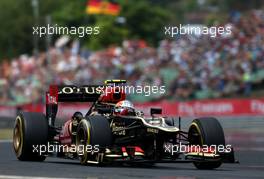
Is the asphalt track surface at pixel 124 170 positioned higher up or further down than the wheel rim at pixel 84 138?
further down

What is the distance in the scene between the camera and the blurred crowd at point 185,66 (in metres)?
32.9

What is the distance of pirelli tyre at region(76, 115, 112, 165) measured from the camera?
1298 cm

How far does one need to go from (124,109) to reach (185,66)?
20.7 meters

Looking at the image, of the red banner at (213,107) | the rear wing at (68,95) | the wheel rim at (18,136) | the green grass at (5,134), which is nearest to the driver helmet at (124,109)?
the rear wing at (68,95)

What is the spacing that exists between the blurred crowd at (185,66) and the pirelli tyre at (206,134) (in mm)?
18946

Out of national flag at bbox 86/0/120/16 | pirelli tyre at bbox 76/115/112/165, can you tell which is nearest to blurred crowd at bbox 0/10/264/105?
Answer: national flag at bbox 86/0/120/16

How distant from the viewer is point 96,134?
13.0 metres

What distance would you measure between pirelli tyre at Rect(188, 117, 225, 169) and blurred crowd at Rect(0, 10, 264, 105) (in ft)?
62.2

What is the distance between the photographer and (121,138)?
45.0 ft

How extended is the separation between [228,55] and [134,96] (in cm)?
682

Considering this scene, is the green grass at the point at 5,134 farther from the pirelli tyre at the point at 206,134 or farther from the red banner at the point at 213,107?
the pirelli tyre at the point at 206,134

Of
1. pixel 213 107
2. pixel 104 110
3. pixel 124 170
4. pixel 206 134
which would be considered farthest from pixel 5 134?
pixel 206 134

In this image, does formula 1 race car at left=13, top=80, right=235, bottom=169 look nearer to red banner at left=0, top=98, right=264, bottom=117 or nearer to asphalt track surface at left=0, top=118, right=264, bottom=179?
asphalt track surface at left=0, top=118, right=264, bottom=179

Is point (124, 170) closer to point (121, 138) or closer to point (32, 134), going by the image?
point (121, 138)
